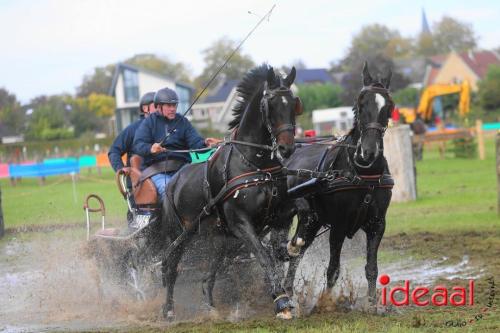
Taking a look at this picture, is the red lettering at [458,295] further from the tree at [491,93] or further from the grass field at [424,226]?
the tree at [491,93]

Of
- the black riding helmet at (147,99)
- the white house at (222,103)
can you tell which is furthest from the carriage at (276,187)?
the white house at (222,103)

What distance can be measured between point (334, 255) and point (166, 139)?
2.40m

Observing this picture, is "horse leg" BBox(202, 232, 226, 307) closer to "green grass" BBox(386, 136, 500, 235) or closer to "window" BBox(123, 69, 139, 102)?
"green grass" BBox(386, 136, 500, 235)

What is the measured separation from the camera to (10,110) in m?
36.2

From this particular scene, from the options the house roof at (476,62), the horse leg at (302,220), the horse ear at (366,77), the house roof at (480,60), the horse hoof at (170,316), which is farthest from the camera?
the house roof at (476,62)

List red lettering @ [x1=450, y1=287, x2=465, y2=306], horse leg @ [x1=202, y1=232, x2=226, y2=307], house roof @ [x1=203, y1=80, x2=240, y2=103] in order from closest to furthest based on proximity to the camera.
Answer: red lettering @ [x1=450, y1=287, x2=465, y2=306], horse leg @ [x1=202, y1=232, x2=226, y2=307], house roof @ [x1=203, y1=80, x2=240, y2=103]

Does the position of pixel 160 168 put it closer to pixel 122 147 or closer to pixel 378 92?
pixel 122 147

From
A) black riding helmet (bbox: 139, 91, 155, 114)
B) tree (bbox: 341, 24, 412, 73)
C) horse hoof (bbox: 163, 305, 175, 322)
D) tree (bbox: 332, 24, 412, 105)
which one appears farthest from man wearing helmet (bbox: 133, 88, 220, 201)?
tree (bbox: 341, 24, 412, 73)

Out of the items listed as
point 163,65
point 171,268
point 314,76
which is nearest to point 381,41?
point 314,76

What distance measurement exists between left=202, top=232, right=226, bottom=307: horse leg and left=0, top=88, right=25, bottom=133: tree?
26.8 m

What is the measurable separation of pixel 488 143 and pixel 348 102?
111 feet

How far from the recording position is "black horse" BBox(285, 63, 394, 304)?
730 centimetres

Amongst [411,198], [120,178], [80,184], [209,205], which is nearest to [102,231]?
[120,178]

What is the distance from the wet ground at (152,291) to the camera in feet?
26.8
